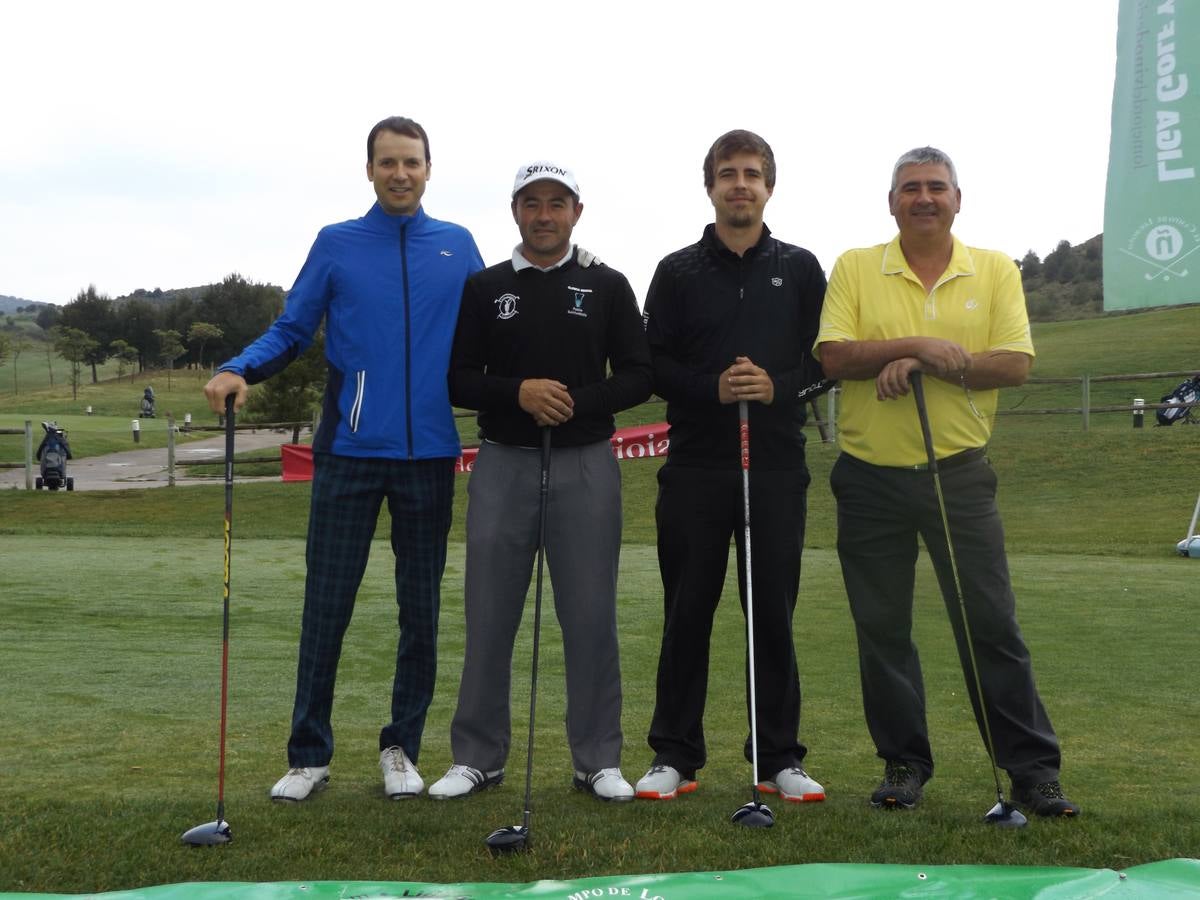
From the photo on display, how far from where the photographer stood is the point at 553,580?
381 centimetres

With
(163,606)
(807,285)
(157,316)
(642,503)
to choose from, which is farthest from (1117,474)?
(157,316)

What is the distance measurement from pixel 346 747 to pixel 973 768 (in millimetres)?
2077

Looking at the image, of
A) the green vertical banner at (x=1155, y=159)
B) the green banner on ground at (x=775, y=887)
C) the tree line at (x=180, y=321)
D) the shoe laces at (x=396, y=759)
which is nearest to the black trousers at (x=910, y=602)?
the green banner on ground at (x=775, y=887)

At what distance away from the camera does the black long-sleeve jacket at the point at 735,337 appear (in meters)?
3.71

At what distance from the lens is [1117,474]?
16203 millimetres

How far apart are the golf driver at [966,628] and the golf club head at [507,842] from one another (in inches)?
46.9

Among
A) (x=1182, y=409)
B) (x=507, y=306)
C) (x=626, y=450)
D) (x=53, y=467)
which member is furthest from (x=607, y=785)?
(x=1182, y=409)

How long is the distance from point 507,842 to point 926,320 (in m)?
1.80

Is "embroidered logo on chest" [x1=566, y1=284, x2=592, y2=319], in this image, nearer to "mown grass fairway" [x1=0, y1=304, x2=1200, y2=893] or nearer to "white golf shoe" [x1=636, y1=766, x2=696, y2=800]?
"mown grass fairway" [x1=0, y1=304, x2=1200, y2=893]

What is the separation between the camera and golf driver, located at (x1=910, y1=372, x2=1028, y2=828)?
3217mm

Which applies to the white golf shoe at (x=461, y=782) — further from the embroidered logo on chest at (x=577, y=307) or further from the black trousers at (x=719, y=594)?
the embroidered logo on chest at (x=577, y=307)

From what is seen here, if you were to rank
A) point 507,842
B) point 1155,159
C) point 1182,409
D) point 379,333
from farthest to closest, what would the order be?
point 1182,409
point 1155,159
point 379,333
point 507,842

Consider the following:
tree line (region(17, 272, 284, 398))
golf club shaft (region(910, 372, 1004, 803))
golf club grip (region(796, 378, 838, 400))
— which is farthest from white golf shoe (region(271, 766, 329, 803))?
tree line (region(17, 272, 284, 398))

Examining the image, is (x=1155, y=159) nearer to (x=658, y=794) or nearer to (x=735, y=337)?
(x=735, y=337)
